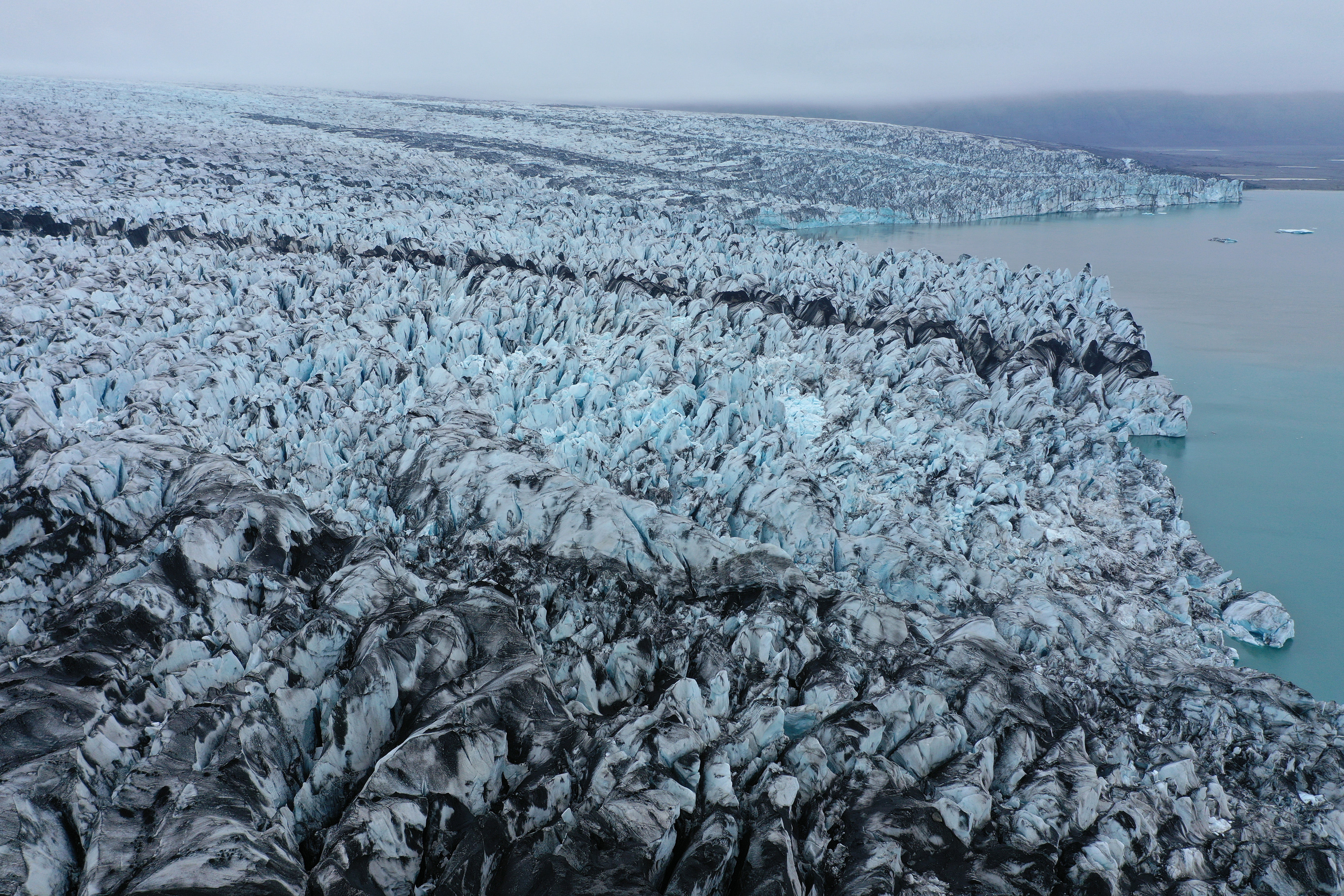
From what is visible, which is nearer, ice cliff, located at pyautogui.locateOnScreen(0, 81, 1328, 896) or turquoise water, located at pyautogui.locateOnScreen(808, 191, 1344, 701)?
ice cliff, located at pyautogui.locateOnScreen(0, 81, 1328, 896)

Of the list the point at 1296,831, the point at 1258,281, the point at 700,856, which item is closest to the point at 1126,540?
the point at 1296,831

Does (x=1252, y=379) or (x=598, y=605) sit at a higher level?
(x=1252, y=379)

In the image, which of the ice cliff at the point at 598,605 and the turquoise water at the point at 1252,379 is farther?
the turquoise water at the point at 1252,379

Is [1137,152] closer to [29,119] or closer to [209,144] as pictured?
[209,144]

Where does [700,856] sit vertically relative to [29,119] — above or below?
below

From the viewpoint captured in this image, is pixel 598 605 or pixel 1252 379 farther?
pixel 1252 379
